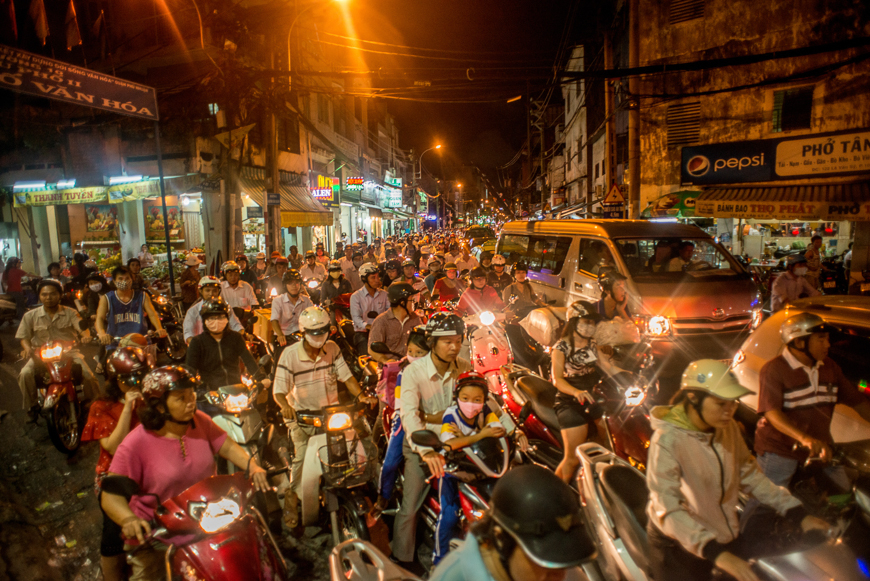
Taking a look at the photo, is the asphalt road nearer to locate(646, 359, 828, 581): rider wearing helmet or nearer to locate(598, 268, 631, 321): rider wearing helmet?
locate(646, 359, 828, 581): rider wearing helmet

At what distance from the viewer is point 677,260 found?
8.45 metres

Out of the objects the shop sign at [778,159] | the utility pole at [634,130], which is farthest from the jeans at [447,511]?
the shop sign at [778,159]

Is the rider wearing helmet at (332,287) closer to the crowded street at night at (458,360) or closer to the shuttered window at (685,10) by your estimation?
the crowded street at night at (458,360)

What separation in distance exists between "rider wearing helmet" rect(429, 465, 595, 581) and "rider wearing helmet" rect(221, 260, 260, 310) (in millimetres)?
7323

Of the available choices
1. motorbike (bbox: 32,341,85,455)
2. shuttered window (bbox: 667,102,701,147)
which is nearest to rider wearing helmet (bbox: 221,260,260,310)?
motorbike (bbox: 32,341,85,455)

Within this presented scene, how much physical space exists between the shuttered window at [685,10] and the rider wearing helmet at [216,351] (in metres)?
17.8

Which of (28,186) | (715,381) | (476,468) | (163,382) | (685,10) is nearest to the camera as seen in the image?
(715,381)

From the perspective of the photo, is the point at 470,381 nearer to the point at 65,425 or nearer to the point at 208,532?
the point at 208,532

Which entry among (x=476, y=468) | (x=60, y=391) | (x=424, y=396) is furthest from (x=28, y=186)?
(x=476, y=468)

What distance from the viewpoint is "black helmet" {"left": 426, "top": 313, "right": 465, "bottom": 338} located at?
11.4 feet

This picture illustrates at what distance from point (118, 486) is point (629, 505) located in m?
2.86

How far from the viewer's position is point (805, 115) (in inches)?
577

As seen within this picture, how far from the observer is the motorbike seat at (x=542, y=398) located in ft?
14.0

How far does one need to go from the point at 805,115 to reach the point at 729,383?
54.2 feet
